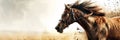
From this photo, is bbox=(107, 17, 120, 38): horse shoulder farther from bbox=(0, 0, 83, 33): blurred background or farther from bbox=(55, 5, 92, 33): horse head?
bbox=(0, 0, 83, 33): blurred background

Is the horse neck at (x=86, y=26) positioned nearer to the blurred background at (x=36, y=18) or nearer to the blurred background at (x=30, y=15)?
the blurred background at (x=36, y=18)

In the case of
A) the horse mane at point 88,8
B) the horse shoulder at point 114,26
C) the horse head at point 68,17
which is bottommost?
the horse shoulder at point 114,26

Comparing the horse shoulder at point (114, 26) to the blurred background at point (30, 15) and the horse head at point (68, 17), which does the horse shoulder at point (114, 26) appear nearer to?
the horse head at point (68, 17)

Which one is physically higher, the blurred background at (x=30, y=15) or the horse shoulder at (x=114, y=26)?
the blurred background at (x=30, y=15)

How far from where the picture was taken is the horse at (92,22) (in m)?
3.01

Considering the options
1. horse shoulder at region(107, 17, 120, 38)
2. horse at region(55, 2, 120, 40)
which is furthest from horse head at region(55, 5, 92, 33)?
horse shoulder at region(107, 17, 120, 38)

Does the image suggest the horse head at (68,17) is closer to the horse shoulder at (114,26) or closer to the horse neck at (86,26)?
the horse neck at (86,26)

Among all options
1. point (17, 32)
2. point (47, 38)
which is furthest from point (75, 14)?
point (17, 32)

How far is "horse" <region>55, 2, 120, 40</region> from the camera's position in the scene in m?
3.01

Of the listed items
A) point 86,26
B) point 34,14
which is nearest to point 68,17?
point 86,26

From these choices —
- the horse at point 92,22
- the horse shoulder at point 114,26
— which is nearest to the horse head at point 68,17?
the horse at point 92,22

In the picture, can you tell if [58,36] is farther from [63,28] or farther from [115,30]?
[115,30]

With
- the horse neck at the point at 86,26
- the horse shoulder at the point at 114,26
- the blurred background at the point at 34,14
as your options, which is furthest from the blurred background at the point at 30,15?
the horse shoulder at the point at 114,26

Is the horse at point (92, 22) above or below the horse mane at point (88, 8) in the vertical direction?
below
